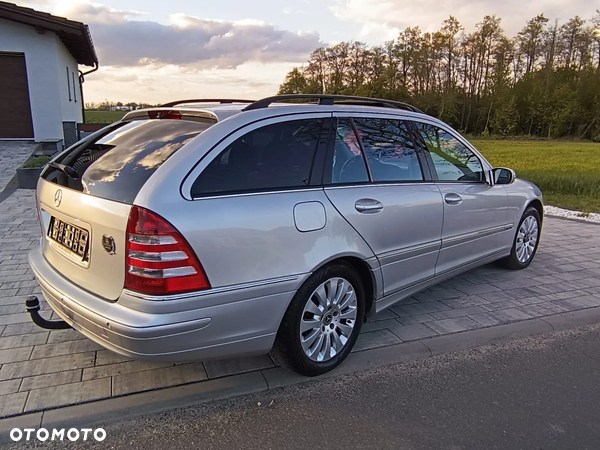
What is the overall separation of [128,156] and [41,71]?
12.5 m

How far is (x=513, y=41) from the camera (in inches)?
1838

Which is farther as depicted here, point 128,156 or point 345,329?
point 345,329

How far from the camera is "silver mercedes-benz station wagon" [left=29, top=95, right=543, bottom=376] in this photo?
221 centimetres

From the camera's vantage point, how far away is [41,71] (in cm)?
1262

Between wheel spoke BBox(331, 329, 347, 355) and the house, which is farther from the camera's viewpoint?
the house

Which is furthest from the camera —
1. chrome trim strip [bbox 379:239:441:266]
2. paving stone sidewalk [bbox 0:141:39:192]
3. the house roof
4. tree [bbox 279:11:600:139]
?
tree [bbox 279:11:600:139]

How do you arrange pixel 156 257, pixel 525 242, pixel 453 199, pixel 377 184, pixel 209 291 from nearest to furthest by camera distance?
1. pixel 156 257
2. pixel 209 291
3. pixel 377 184
4. pixel 453 199
5. pixel 525 242

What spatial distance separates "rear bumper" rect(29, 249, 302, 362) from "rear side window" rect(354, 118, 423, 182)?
117 cm

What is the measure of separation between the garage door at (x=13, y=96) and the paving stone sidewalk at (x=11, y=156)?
0.54m

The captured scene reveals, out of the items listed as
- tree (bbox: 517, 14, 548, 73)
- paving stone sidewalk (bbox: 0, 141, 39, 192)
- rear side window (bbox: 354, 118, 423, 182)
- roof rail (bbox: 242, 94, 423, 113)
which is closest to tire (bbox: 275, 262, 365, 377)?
rear side window (bbox: 354, 118, 423, 182)

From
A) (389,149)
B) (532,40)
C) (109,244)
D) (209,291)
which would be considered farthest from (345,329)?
(532,40)

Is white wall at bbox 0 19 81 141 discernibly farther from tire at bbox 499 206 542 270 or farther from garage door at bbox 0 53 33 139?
tire at bbox 499 206 542 270

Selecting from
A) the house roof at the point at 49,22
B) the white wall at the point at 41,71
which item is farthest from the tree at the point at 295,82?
the white wall at the point at 41,71

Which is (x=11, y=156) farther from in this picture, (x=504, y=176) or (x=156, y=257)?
(x=504, y=176)
